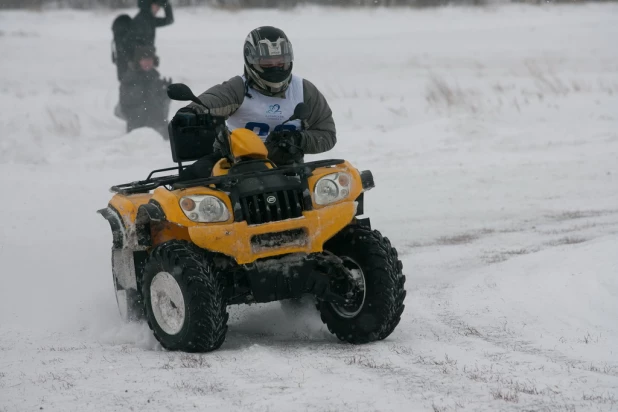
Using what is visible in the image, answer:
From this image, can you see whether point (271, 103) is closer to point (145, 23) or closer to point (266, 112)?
point (266, 112)

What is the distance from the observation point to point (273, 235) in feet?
22.6

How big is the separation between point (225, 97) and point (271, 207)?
1.58m

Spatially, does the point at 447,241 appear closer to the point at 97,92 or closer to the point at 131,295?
the point at 131,295

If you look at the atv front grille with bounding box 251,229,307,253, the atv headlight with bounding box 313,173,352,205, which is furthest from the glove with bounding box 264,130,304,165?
the atv front grille with bounding box 251,229,307,253

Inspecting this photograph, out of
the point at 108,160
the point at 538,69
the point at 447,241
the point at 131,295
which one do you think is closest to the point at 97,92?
the point at 108,160

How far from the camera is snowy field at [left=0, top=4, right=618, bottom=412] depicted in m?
5.75

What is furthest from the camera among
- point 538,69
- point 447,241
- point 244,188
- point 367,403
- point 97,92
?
point 538,69

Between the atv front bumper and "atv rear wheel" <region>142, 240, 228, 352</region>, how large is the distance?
17 centimetres

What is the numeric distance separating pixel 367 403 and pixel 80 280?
5.39 m

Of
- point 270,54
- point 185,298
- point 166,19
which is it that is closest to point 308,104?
point 270,54

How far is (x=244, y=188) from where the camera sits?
6938mm

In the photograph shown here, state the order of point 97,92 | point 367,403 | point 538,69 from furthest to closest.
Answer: point 538,69
point 97,92
point 367,403

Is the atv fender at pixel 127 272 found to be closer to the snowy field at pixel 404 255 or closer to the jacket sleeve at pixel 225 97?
the snowy field at pixel 404 255

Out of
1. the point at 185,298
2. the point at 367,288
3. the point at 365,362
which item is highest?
the point at 185,298
